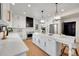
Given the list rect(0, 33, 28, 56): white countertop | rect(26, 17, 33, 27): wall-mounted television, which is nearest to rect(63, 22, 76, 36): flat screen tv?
rect(26, 17, 33, 27): wall-mounted television

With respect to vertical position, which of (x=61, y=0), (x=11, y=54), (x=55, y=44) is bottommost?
(x=55, y=44)

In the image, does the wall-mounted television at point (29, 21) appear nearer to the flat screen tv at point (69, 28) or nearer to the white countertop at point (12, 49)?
the flat screen tv at point (69, 28)

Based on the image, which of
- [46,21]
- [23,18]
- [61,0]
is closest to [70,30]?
[46,21]

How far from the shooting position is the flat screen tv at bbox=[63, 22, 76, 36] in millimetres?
6910

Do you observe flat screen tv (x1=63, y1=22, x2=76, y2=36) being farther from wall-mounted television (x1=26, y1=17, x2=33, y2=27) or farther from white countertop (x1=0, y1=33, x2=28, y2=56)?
white countertop (x1=0, y1=33, x2=28, y2=56)

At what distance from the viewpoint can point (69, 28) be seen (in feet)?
24.9

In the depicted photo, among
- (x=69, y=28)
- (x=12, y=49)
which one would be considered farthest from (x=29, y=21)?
(x=12, y=49)

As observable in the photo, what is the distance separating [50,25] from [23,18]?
2745 mm

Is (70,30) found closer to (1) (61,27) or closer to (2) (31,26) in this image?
(1) (61,27)

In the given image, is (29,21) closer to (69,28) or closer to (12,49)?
(69,28)

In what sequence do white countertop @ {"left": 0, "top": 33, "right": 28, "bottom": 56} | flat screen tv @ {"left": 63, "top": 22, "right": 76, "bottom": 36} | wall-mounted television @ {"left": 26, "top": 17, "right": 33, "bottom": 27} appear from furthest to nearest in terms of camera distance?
wall-mounted television @ {"left": 26, "top": 17, "right": 33, "bottom": 27}, flat screen tv @ {"left": 63, "top": 22, "right": 76, "bottom": 36}, white countertop @ {"left": 0, "top": 33, "right": 28, "bottom": 56}

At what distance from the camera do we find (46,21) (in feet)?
33.8

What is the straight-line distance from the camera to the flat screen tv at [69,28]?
22.7ft

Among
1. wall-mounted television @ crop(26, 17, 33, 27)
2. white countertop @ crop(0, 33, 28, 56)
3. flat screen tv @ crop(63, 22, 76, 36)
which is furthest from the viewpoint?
wall-mounted television @ crop(26, 17, 33, 27)
